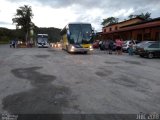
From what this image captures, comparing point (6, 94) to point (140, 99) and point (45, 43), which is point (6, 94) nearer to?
point (140, 99)

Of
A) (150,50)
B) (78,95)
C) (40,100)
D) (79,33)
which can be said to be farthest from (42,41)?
(40,100)

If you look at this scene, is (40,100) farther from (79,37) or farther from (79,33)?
(79,33)

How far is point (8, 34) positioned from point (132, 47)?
88.7 metres

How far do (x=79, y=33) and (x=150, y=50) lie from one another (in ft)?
25.9

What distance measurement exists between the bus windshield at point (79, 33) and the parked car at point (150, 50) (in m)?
6.28

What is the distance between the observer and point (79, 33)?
26672mm

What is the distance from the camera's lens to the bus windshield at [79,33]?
26609 mm

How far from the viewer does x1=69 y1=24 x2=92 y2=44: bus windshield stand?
26609 mm

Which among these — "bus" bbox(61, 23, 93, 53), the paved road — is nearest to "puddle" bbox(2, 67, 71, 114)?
the paved road

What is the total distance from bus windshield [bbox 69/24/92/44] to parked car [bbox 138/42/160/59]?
628cm

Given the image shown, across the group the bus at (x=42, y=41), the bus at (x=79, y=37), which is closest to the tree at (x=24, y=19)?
the bus at (x=42, y=41)

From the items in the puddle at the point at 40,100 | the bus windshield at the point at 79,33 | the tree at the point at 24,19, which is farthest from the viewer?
the tree at the point at 24,19

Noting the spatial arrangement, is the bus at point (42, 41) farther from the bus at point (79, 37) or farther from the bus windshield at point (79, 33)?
the bus windshield at point (79, 33)

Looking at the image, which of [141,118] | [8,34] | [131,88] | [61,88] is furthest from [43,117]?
[8,34]
